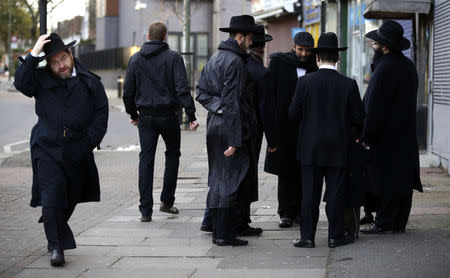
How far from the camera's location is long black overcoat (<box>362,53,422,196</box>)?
8203 millimetres

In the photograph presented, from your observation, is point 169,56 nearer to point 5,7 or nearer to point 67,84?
point 67,84

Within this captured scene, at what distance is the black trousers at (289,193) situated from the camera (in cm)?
881

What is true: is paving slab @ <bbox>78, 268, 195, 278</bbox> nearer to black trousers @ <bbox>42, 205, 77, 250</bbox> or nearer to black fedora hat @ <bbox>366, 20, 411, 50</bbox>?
black trousers @ <bbox>42, 205, 77, 250</bbox>

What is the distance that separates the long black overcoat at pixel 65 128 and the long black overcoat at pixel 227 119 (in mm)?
986

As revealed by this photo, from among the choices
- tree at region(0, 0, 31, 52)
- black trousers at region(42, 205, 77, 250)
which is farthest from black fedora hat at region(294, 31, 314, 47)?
tree at region(0, 0, 31, 52)

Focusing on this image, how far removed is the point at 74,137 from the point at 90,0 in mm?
77106

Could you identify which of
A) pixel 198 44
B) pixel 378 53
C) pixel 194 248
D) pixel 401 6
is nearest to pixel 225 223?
pixel 194 248

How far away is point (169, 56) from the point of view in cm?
946

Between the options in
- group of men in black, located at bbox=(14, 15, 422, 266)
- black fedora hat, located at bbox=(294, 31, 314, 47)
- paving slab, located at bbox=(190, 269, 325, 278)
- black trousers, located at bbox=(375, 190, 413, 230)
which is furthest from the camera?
black fedora hat, located at bbox=(294, 31, 314, 47)

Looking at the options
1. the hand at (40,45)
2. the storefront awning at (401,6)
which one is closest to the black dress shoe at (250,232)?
the hand at (40,45)

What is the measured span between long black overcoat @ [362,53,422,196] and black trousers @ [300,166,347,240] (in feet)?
2.11

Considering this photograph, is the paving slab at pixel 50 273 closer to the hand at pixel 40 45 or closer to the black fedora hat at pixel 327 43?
the hand at pixel 40 45

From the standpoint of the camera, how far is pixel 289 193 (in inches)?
350

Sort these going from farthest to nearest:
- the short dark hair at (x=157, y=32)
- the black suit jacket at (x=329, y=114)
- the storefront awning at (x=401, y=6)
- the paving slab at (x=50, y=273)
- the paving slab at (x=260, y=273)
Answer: the storefront awning at (x=401, y=6) < the short dark hair at (x=157, y=32) < the black suit jacket at (x=329, y=114) < the paving slab at (x=50, y=273) < the paving slab at (x=260, y=273)
